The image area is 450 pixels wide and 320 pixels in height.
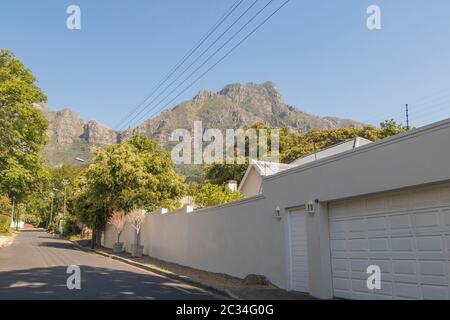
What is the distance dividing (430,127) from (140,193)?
72.3ft

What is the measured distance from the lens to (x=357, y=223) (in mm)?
10672

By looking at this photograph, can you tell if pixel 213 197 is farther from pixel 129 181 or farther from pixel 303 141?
pixel 303 141

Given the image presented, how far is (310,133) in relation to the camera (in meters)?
60.5

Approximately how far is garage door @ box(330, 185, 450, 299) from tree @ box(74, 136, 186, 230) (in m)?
18.7

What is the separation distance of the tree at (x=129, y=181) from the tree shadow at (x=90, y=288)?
12439mm

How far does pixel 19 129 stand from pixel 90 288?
77.1 ft

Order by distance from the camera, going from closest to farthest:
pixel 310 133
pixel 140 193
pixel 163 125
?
pixel 140 193, pixel 310 133, pixel 163 125

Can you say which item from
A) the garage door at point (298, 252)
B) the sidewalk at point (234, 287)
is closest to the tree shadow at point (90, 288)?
the sidewalk at point (234, 287)

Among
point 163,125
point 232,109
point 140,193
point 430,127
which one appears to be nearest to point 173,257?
point 140,193

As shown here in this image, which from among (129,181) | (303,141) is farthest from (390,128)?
(129,181)

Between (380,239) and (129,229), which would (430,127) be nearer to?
(380,239)

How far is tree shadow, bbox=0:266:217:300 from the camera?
34.8 ft

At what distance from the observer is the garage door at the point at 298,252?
40.7ft

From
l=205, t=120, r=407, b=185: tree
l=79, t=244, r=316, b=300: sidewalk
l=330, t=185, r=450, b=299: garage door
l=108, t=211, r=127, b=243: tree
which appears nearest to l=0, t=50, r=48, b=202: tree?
l=108, t=211, r=127, b=243: tree
